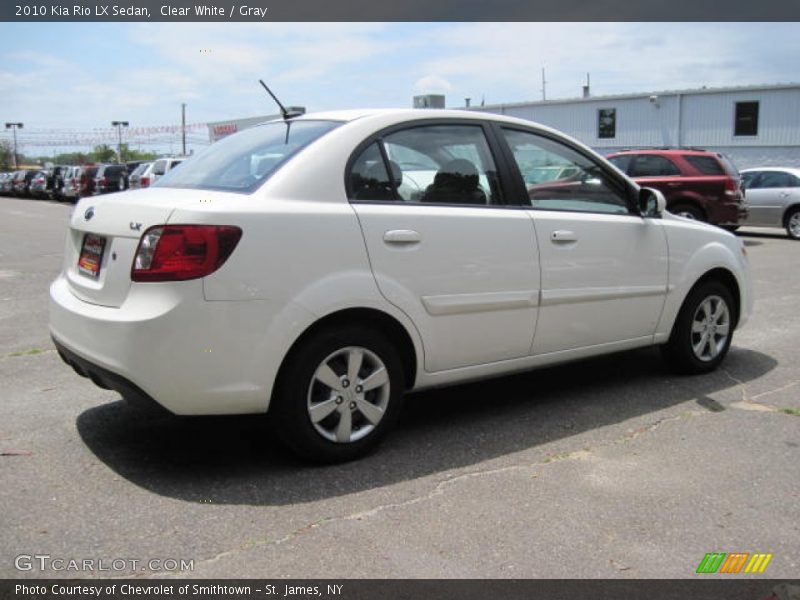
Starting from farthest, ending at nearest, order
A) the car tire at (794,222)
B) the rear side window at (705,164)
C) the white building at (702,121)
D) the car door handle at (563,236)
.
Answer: the white building at (702,121) < the car tire at (794,222) < the rear side window at (705,164) < the car door handle at (563,236)

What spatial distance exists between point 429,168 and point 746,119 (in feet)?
97.6

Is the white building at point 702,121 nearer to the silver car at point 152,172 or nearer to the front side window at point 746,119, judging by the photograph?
the front side window at point 746,119

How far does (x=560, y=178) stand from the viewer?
4.80m

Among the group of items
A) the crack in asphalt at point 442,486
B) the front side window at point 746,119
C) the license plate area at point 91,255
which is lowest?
the crack in asphalt at point 442,486

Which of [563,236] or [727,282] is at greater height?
[563,236]

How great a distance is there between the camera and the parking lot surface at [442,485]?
2943 mm

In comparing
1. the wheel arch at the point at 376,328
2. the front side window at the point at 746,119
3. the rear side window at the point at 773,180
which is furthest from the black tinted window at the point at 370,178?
the front side window at the point at 746,119

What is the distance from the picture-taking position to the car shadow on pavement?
3.60 meters

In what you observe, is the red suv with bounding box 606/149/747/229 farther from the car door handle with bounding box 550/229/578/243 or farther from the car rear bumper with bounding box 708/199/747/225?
the car door handle with bounding box 550/229/578/243

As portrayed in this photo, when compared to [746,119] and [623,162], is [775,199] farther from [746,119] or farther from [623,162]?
[746,119]

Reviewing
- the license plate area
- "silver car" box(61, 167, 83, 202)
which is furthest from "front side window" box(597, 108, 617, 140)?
the license plate area

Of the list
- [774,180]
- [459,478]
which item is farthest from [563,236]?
[774,180]

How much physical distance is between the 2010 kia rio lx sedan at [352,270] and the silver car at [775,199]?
43.2 feet
